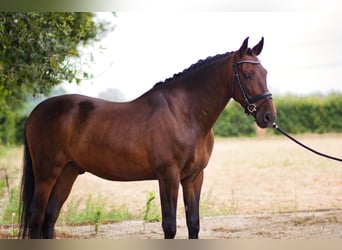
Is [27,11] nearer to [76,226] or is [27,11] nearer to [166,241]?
[76,226]

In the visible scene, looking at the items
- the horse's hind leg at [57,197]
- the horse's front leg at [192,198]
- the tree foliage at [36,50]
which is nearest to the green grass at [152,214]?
the horse's hind leg at [57,197]

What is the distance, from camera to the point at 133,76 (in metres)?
6.78

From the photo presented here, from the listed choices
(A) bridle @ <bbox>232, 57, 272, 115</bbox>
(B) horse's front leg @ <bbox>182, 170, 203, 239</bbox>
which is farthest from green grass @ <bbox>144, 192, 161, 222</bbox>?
(A) bridle @ <bbox>232, 57, 272, 115</bbox>

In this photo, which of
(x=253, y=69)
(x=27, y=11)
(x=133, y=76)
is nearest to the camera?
(x=253, y=69)

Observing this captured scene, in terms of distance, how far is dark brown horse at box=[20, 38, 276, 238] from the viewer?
3963 millimetres

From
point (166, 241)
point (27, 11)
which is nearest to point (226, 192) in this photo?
point (166, 241)

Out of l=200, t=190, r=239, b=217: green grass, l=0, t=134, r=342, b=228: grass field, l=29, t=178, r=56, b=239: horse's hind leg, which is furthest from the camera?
l=0, t=134, r=342, b=228: grass field

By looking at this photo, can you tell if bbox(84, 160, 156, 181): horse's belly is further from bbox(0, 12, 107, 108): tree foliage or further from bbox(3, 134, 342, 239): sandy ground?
bbox(0, 12, 107, 108): tree foliage

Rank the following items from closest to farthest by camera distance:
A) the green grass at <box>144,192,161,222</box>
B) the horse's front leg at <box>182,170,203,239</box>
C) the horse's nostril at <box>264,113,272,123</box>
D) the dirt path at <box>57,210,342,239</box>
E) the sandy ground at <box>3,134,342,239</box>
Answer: the horse's nostril at <box>264,113,272,123</box> → the horse's front leg at <box>182,170,203,239</box> → the dirt path at <box>57,210,342,239</box> → the sandy ground at <box>3,134,342,239</box> → the green grass at <box>144,192,161,222</box>

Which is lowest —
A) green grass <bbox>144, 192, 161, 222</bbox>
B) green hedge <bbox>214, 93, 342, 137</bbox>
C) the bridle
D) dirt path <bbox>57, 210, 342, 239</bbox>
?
dirt path <bbox>57, 210, 342, 239</bbox>

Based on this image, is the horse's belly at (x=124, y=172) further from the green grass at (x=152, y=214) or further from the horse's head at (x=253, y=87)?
the green grass at (x=152, y=214)

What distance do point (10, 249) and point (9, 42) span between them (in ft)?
6.71

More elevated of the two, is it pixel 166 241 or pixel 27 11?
pixel 27 11

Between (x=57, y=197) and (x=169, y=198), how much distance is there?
3.52 ft
